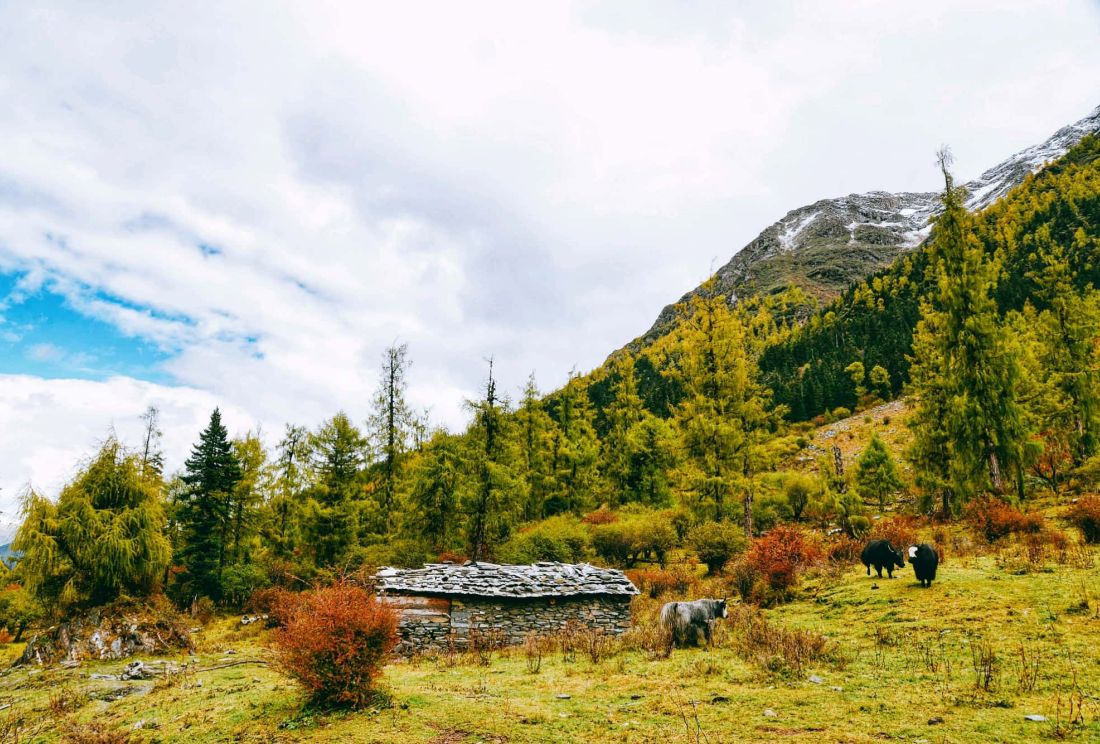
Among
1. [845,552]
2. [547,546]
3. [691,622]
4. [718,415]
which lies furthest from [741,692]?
[718,415]

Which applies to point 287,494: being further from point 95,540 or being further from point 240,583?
point 95,540

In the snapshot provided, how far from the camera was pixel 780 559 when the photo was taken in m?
16.6

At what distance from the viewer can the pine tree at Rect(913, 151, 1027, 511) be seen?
22609 millimetres

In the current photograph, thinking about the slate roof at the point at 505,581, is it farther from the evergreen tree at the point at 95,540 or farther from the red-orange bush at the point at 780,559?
the evergreen tree at the point at 95,540

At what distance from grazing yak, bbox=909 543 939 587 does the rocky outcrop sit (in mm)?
23106

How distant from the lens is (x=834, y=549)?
66.7 ft

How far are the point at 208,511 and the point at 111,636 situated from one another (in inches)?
360

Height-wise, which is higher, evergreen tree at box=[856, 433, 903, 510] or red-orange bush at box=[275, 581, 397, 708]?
evergreen tree at box=[856, 433, 903, 510]

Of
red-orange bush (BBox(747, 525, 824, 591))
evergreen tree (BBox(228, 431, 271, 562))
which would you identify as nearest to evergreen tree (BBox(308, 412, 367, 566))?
evergreen tree (BBox(228, 431, 271, 562))

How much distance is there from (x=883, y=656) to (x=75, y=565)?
2432 cm

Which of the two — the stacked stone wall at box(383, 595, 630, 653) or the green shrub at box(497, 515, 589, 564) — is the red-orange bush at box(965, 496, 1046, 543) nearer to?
the stacked stone wall at box(383, 595, 630, 653)

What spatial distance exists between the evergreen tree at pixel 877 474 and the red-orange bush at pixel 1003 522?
58.2ft

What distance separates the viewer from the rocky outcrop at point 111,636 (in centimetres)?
1748

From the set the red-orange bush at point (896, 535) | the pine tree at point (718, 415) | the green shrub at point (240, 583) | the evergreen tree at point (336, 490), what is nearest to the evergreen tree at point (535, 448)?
the evergreen tree at point (336, 490)
